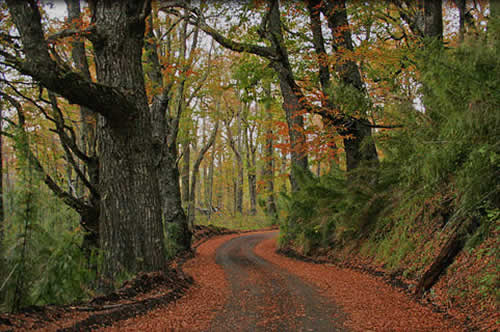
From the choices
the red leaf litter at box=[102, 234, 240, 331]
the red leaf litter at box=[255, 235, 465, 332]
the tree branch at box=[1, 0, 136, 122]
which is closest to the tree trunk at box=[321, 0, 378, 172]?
the red leaf litter at box=[255, 235, 465, 332]

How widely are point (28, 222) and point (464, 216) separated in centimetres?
576

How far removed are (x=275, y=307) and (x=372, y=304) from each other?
1.27 meters

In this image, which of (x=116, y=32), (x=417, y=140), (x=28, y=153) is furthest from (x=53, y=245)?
(x=417, y=140)

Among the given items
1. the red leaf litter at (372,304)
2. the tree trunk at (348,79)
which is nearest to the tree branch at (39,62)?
the red leaf litter at (372,304)

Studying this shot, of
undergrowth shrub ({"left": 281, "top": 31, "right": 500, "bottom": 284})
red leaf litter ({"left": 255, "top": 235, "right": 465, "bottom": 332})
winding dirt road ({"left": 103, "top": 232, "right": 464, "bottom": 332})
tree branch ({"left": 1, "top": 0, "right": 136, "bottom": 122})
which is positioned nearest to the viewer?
undergrowth shrub ({"left": 281, "top": 31, "right": 500, "bottom": 284})

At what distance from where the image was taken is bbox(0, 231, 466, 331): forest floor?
372 centimetres

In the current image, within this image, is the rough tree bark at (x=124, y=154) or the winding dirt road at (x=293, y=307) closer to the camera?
the winding dirt road at (x=293, y=307)

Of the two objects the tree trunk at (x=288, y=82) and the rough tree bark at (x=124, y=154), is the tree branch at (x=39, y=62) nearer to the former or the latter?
the rough tree bark at (x=124, y=154)

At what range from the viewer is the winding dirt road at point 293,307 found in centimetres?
379

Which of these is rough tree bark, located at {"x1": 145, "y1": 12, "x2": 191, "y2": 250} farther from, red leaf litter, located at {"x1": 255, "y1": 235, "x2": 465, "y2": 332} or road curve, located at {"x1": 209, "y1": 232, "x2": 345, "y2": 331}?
red leaf litter, located at {"x1": 255, "y1": 235, "x2": 465, "y2": 332}

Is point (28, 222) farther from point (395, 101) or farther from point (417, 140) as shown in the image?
point (395, 101)

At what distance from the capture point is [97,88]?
5.31 meters

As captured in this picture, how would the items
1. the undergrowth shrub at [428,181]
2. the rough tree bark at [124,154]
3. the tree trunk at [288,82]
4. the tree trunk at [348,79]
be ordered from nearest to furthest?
the undergrowth shrub at [428,181], the rough tree bark at [124,154], the tree trunk at [288,82], the tree trunk at [348,79]

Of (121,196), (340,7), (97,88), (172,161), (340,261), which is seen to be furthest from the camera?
(172,161)
